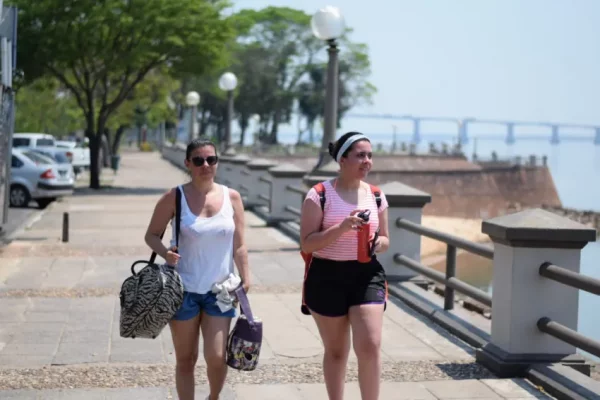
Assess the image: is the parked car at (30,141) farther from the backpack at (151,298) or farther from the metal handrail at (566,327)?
the backpack at (151,298)

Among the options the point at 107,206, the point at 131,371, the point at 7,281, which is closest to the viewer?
the point at 131,371

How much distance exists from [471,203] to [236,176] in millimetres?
57000

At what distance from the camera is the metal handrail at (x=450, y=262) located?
8.55m

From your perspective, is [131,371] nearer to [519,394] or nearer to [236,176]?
[519,394]

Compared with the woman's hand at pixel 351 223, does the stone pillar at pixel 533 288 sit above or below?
below

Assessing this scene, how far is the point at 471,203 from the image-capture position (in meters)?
82.2

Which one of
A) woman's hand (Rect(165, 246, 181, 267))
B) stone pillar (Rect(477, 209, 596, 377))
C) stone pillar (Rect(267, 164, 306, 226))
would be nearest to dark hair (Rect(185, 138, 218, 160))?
woman's hand (Rect(165, 246, 181, 267))

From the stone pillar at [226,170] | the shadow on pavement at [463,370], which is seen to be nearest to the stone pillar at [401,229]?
the shadow on pavement at [463,370]

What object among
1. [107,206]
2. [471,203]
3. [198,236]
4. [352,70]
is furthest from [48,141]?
[352,70]

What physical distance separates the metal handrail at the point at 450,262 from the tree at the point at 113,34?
72.7ft

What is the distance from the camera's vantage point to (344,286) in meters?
5.58

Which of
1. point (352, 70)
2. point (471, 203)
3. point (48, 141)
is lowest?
point (471, 203)

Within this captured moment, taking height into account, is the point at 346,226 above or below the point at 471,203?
above

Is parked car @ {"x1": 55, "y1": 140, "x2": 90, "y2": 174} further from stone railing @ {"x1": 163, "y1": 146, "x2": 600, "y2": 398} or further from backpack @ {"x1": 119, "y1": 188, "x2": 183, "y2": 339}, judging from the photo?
backpack @ {"x1": 119, "y1": 188, "x2": 183, "y2": 339}
